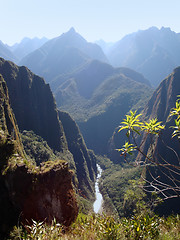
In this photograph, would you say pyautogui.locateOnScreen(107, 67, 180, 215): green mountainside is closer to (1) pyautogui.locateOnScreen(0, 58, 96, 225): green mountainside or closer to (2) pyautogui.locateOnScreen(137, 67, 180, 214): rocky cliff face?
(2) pyautogui.locateOnScreen(137, 67, 180, 214): rocky cliff face

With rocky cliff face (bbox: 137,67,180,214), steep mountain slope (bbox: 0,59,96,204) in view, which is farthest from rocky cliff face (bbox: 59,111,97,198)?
rocky cliff face (bbox: 137,67,180,214)

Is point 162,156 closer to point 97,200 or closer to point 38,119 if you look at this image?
point 97,200

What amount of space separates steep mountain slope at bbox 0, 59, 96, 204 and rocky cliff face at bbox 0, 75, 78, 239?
6451cm

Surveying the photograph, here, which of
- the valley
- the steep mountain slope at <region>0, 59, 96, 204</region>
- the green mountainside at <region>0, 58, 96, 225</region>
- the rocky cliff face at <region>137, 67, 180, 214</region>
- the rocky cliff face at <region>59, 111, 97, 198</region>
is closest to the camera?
the valley

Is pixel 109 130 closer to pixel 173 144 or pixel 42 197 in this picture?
pixel 173 144

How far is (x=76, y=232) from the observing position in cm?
704

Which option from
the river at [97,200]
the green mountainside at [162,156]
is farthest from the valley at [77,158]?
the green mountainside at [162,156]

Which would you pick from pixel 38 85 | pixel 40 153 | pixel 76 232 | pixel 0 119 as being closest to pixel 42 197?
pixel 76 232

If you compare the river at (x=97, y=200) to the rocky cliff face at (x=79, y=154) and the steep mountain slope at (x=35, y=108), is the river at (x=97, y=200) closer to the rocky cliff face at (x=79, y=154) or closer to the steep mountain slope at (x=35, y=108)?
the rocky cliff face at (x=79, y=154)

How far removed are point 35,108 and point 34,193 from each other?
7885 centimetres

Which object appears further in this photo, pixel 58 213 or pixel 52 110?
pixel 52 110

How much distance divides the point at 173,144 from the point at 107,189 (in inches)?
1517

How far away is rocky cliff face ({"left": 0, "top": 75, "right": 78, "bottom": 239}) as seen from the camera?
11.8m

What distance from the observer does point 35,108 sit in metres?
87.8
